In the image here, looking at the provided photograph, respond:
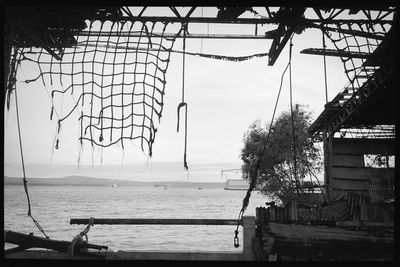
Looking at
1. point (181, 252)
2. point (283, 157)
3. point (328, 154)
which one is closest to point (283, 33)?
point (181, 252)

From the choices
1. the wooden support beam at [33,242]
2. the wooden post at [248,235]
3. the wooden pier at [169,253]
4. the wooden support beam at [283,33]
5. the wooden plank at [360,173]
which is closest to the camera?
the wooden support beam at [283,33]

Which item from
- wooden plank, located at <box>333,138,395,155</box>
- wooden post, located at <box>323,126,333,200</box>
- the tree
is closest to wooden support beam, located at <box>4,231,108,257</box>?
wooden post, located at <box>323,126,333,200</box>

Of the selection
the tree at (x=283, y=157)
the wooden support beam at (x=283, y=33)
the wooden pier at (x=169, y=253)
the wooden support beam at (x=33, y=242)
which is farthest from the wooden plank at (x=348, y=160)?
the wooden support beam at (x=33, y=242)

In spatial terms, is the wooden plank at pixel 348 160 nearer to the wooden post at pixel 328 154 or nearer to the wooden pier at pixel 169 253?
the wooden post at pixel 328 154

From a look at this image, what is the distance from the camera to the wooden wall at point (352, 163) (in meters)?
18.4

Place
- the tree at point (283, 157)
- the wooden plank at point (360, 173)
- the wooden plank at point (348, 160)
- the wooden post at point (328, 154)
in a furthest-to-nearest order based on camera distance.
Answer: the tree at point (283, 157) < the wooden plank at point (348, 160) < the wooden post at point (328, 154) < the wooden plank at point (360, 173)

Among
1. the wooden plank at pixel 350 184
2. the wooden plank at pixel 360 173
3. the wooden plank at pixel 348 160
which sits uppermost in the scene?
the wooden plank at pixel 348 160

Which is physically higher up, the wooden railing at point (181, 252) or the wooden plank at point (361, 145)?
the wooden plank at point (361, 145)

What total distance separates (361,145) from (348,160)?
134cm

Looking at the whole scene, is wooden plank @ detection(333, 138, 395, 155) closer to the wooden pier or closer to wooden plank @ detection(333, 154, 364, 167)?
wooden plank @ detection(333, 154, 364, 167)

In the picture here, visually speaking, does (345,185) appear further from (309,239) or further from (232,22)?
(232,22)

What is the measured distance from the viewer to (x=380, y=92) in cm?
1109

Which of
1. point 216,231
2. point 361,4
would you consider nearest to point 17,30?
point 361,4

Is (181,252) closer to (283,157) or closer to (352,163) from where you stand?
A: (352,163)
